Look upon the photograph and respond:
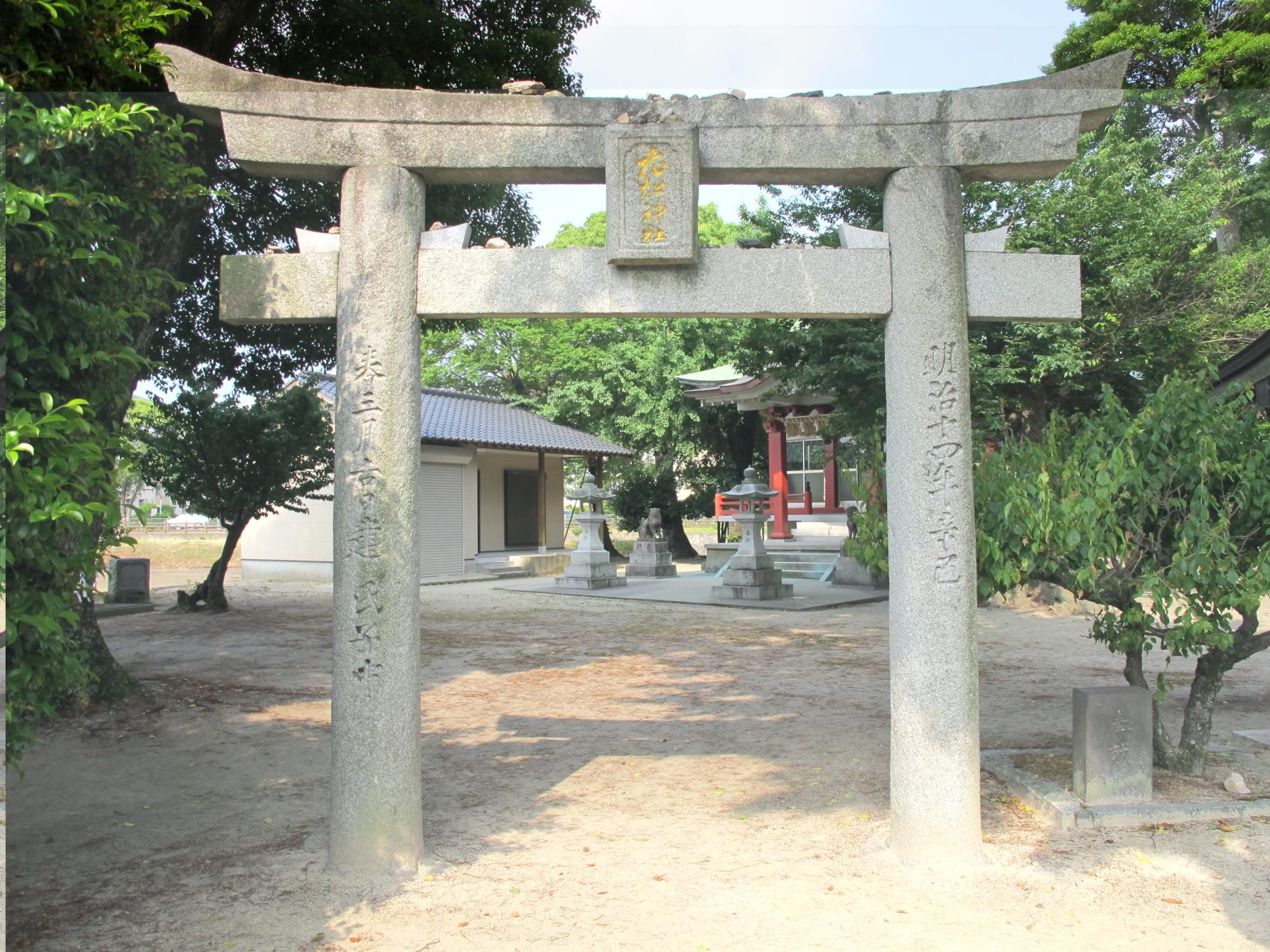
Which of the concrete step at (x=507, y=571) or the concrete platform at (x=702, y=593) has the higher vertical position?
the concrete step at (x=507, y=571)

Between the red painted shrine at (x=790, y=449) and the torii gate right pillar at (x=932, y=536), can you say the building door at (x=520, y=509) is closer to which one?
the red painted shrine at (x=790, y=449)

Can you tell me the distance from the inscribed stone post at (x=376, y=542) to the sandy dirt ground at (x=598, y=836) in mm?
391

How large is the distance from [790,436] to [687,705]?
16.2m

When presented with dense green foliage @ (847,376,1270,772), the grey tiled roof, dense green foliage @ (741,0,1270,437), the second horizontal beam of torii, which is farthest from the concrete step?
the second horizontal beam of torii

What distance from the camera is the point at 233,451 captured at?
14.8 m

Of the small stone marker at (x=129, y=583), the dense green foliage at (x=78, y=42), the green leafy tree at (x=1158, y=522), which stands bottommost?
the small stone marker at (x=129, y=583)

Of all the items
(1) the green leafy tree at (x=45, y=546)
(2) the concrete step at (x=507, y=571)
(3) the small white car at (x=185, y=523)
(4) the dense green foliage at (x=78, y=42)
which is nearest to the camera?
(1) the green leafy tree at (x=45, y=546)

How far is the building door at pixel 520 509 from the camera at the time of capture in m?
25.7

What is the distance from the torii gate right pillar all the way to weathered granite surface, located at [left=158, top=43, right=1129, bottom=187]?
0.26m

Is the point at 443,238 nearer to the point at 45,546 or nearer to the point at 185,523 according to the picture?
the point at 45,546

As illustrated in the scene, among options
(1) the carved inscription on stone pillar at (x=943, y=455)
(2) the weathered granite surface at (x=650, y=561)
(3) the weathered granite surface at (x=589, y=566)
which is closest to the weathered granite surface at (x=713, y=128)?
(1) the carved inscription on stone pillar at (x=943, y=455)

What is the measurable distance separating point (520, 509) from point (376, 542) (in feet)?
71.1

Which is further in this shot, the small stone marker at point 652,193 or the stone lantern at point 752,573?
the stone lantern at point 752,573

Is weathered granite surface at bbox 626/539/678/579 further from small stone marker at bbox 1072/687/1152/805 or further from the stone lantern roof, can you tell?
small stone marker at bbox 1072/687/1152/805
